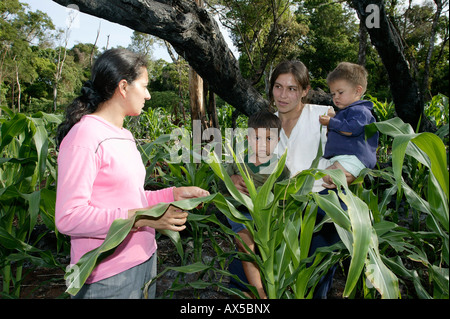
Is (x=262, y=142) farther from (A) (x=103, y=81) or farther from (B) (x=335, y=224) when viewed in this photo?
(A) (x=103, y=81)

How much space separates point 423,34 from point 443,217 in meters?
18.0

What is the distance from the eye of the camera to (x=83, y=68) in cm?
3803

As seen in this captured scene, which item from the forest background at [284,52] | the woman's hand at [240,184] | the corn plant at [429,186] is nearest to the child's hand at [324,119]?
the corn plant at [429,186]

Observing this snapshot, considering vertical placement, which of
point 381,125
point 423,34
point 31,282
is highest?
point 423,34

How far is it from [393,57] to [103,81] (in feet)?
5.85

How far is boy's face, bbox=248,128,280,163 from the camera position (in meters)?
1.26

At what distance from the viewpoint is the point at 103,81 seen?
0.89 meters

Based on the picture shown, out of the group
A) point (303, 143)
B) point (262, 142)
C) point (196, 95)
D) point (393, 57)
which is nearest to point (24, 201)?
point (262, 142)

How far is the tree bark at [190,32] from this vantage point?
4.26 feet

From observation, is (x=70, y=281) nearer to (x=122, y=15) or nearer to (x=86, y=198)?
(x=86, y=198)

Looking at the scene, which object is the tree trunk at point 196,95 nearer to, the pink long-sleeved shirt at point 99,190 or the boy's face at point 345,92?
the boy's face at point 345,92

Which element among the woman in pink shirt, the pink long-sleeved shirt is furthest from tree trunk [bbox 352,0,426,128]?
the pink long-sleeved shirt
